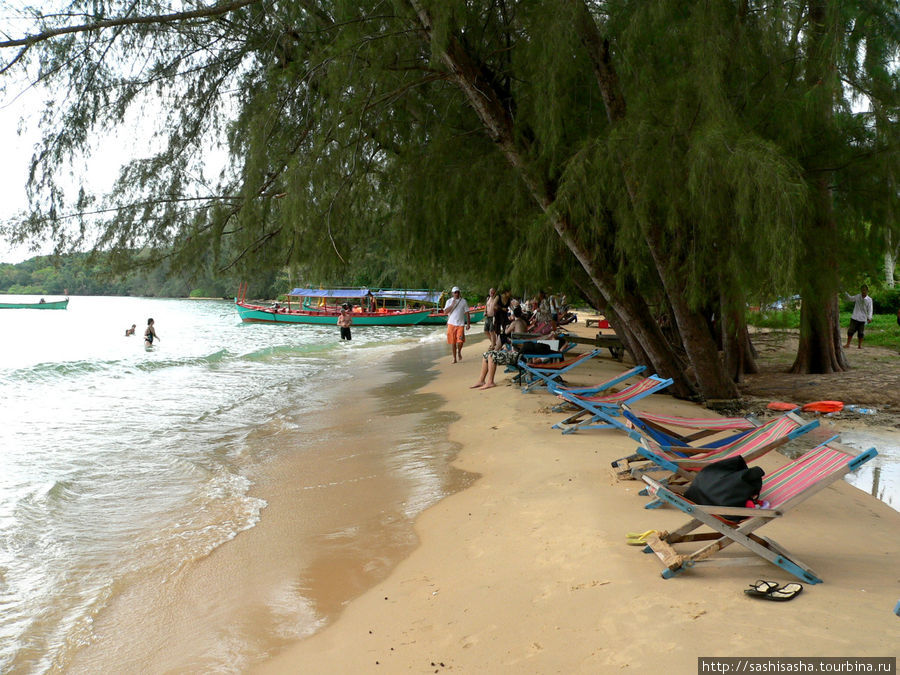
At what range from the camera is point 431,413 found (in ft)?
32.9

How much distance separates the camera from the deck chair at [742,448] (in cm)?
445

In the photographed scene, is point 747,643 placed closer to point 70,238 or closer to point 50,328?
point 70,238

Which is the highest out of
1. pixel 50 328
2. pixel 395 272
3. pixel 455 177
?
pixel 455 177

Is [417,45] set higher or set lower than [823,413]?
higher

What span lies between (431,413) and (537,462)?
404 centimetres

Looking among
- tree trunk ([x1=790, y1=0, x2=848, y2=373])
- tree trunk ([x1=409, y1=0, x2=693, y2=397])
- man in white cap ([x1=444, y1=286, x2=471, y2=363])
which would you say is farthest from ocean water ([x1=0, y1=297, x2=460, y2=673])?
tree trunk ([x1=790, y1=0, x2=848, y2=373])

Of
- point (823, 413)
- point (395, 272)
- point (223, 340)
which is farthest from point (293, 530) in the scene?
point (223, 340)

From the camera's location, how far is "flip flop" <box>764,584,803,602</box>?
121 inches

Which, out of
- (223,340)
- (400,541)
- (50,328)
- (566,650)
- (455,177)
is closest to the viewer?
(566,650)

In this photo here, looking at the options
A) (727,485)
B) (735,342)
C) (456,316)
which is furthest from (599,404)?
(456,316)

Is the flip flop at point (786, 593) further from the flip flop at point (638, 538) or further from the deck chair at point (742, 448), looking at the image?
the deck chair at point (742, 448)

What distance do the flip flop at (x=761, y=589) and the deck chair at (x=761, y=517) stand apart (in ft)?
0.51

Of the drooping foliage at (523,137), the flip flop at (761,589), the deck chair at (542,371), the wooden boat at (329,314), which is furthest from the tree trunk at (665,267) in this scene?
the wooden boat at (329,314)

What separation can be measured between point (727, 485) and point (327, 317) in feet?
129
